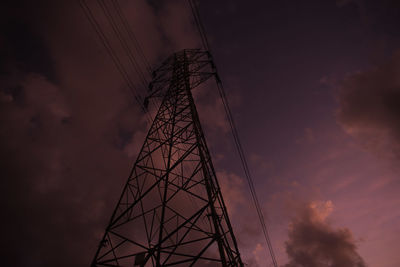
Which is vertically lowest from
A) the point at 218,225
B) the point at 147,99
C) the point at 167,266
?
the point at 167,266

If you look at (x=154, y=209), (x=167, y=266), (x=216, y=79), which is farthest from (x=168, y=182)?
(x=216, y=79)

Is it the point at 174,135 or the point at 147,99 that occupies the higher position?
the point at 147,99

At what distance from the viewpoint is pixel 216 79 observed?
10852 mm

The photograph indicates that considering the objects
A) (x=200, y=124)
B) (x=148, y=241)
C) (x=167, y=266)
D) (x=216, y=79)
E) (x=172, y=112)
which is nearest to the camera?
(x=167, y=266)

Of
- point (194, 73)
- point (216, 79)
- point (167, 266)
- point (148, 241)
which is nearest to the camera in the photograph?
point (167, 266)

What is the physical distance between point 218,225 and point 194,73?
7.91 meters

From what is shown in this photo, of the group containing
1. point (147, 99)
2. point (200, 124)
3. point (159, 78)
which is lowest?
point (200, 124)

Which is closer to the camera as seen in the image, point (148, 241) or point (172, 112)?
point (148, 241)

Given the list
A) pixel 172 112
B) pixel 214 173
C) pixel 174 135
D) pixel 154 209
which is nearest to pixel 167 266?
pixel 154 209

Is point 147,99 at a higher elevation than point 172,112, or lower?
higher

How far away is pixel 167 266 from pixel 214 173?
9.94 ft

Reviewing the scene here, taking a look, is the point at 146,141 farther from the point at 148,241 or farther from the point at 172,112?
the point at 148,241

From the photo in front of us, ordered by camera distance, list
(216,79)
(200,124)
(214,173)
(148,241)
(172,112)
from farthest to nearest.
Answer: (216,79)
(172,112)
(200,124)
(214,173)
(148,241)

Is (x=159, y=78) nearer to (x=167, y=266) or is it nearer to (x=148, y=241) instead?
(x=148, y=241)
